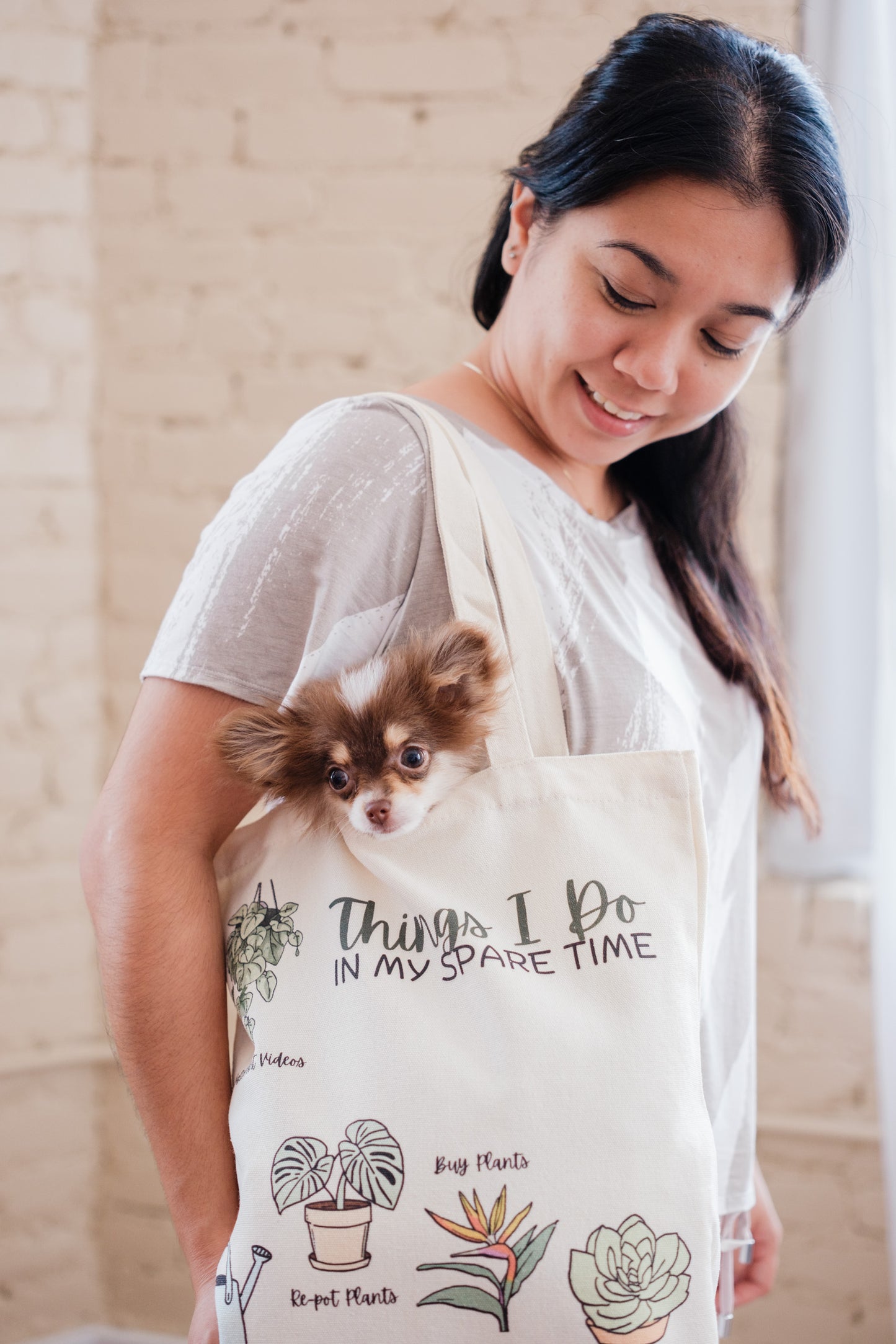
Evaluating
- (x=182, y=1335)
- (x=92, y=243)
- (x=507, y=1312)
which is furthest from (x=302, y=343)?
(x=182, y=1335)

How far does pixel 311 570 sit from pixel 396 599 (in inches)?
2.6

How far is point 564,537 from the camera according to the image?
738mm

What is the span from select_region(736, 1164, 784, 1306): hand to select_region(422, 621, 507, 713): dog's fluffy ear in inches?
25.3

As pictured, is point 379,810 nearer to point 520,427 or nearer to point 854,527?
point 520,427

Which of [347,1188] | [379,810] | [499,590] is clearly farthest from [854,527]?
[347,1188]

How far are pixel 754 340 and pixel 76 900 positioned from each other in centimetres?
142

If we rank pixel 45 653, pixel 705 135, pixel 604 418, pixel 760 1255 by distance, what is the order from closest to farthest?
pixel 705 135 < pixel 604 418 < pixel 760 1255 < pixel 45 653

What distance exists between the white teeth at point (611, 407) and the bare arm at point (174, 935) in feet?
1.29

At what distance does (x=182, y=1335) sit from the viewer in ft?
5.78

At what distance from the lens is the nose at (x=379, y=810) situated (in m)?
0.59

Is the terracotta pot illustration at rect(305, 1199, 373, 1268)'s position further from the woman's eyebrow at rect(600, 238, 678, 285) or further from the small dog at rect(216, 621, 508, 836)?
the woman's eyebrow at rect(600, 238, 678, 285)

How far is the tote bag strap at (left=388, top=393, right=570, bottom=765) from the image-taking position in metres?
0.63

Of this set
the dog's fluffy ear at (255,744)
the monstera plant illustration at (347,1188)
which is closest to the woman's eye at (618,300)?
the dog's fluffy ear at (255,744)

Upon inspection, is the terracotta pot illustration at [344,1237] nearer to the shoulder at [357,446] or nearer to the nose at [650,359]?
the shoulder at [357,446]
